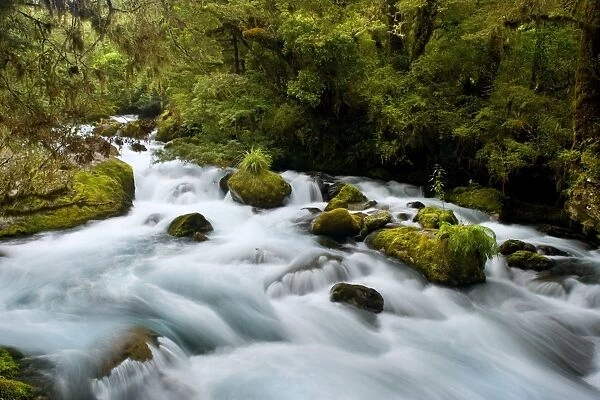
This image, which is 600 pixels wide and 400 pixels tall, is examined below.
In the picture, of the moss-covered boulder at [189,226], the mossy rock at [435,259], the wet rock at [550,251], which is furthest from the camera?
the moss-covered boulder at [189,226]

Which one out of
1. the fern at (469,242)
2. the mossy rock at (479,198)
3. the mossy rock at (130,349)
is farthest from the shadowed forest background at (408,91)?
the mossy rock at (130,349)

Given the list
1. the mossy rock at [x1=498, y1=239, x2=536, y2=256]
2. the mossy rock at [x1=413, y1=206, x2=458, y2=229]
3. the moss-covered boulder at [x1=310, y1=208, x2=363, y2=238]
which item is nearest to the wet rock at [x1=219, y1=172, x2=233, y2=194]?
the moss-covered boulder at [x1=310, y1=208, x2=363, y2=238]

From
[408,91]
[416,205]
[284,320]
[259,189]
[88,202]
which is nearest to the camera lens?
[284,320]

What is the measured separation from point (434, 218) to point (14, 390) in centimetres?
712

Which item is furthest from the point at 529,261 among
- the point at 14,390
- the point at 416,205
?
the point at 14,390

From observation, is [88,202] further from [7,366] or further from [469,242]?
[469,242]

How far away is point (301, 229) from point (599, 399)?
5.84m

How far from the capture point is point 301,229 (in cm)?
956

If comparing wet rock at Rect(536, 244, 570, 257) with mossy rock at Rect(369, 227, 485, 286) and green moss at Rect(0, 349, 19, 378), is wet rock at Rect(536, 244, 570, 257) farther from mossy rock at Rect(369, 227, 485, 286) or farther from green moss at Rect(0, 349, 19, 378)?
green moss at Rect(0, 349, 19, 378)

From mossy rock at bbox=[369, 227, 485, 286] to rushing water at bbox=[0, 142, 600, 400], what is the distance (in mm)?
175

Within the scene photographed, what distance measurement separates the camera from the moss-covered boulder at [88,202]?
8.41 meters

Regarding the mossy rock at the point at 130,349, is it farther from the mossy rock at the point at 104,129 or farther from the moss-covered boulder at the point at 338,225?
the moss-covered boulder at the point at 338,225

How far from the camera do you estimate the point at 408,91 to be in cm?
1163

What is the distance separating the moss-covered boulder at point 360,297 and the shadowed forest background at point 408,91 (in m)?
3.47
